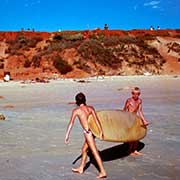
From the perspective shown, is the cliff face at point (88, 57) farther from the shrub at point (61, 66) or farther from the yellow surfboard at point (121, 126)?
the yellow surfboard at point (121, 126)

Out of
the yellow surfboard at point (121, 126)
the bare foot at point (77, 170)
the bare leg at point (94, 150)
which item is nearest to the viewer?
the bare leg at point (94, 150)

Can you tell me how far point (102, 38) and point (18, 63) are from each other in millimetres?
9518

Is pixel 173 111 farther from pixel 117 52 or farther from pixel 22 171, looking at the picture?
pixel 117 52

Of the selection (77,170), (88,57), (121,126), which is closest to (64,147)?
(121,126)

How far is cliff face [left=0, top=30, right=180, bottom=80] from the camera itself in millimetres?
29406

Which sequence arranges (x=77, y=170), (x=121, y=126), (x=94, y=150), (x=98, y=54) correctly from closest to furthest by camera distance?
1. (x=94, y=150)
2. (x=77, y=170)
3. (x=121, y=126)
4. (x=98, y=54)

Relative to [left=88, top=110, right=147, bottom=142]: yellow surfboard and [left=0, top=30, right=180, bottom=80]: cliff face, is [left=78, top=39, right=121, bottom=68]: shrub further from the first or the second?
[left=88, top=110, right=147, bottom=142]: yellow surfboard

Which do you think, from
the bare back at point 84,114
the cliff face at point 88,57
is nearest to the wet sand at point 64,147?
the bare back at point 84,114

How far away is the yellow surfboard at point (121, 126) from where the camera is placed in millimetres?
5859

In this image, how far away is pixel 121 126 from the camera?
6.14 m

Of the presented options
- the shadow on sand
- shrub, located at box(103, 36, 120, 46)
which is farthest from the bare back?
shrub, located at box(103, 36, 120, 46)

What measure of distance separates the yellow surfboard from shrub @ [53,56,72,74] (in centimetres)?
2214

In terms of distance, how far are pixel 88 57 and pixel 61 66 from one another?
3801 mm

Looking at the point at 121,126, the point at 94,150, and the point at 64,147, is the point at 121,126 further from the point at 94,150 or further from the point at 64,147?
the point at 64,147
